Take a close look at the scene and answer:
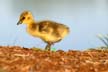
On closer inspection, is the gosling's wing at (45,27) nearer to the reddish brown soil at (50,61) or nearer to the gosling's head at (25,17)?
the gosling's head at (25,17)

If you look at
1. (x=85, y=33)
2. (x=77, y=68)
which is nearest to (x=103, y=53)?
(x=77, y=68)

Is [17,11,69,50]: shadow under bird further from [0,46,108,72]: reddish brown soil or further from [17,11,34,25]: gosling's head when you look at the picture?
[0,46,108,72]: reddish brown soil

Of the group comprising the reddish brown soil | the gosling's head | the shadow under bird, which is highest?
the gosling's head

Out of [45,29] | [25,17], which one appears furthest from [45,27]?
[25,17]

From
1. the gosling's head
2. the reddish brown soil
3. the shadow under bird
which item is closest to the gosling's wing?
the shadow under bird

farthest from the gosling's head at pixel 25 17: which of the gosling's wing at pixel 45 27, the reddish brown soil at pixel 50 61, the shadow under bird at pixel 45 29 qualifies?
the reddish brown soil at pixel 50 61

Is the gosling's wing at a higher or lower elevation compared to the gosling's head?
lower

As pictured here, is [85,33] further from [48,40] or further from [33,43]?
[48,40]
